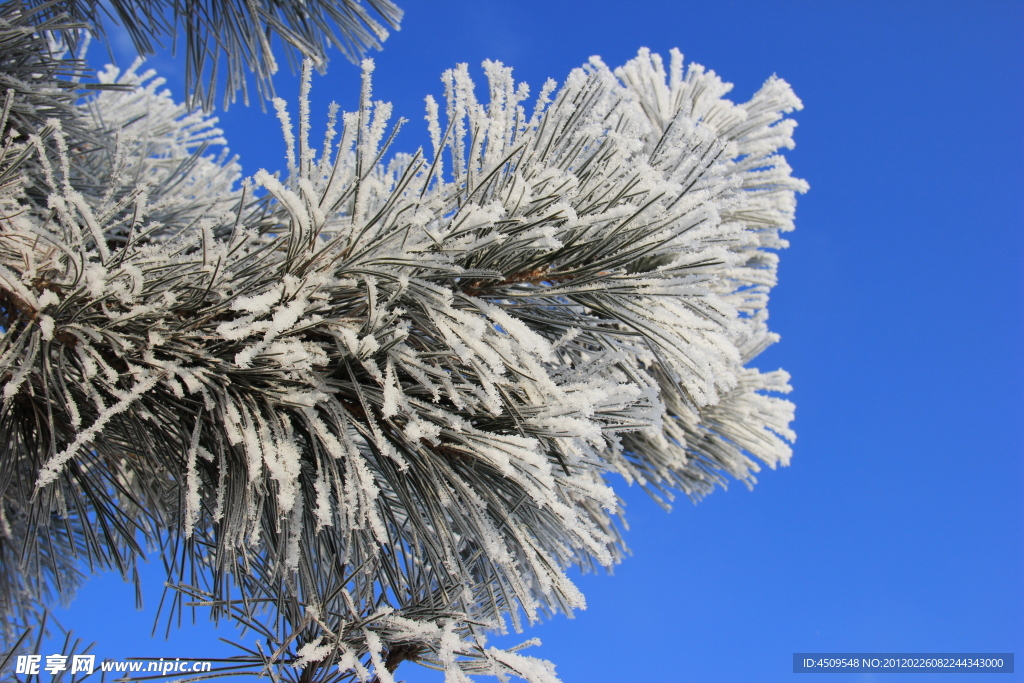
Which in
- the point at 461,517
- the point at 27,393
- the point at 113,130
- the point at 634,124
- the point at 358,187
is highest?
the point at 113,130

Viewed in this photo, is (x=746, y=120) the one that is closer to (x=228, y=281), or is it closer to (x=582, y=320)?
(x=582, y=320)

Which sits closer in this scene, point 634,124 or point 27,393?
point 27,393

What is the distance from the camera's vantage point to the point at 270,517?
0.92 meters

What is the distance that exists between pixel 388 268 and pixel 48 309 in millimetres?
373

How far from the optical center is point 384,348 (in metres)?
0.77

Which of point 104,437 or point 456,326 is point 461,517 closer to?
point 456,326

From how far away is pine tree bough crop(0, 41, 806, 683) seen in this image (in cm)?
75

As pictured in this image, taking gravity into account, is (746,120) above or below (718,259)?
above

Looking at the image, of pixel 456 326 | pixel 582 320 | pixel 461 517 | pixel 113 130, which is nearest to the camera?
pixel 456 326

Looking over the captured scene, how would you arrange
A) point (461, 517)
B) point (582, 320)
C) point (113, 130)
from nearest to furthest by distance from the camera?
1. point (461, 517)
2. point (582, 320)
3. point (113, 130)

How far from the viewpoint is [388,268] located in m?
0.77

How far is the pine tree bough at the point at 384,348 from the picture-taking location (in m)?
0.75

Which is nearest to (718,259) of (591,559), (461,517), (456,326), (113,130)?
(456,326)

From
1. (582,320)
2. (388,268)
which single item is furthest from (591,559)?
(388,268)
